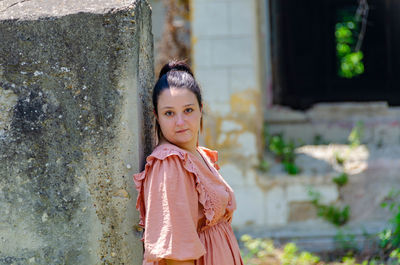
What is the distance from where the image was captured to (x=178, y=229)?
5.21 ft

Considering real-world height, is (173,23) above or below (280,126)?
above

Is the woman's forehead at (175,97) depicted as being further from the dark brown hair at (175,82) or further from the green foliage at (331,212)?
the green foliage at (331,212)

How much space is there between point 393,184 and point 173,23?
3001 millimetres

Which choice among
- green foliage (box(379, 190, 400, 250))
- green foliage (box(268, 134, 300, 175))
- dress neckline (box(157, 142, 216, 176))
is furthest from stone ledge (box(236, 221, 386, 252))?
dress neckline (box(157, 142, 216, 176))

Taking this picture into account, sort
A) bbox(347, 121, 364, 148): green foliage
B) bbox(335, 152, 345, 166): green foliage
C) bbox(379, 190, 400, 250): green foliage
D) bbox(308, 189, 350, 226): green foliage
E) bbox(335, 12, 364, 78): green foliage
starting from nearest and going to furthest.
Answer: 1. bbox(379, 190, 400, 250): green foliage
2. bbox(308, 189, 350, 226): green foliage
3. bbox(335, 152, 345, 166): green foliage
4. bbox(347, 121, 364, 148): green foliage
5. bbox(335, 12, 364, 78): green foliage

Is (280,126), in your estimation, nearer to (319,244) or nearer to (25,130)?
(319,244)

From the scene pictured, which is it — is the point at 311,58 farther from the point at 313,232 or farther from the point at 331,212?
the point at 313,232

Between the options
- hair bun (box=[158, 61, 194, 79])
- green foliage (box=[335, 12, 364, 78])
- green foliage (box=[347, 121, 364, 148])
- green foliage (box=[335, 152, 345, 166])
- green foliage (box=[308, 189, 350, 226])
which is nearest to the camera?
hair bun (box=[158, 61, 194, 79])

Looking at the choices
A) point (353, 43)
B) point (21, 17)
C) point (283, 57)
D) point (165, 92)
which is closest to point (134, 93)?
point (165, 92)

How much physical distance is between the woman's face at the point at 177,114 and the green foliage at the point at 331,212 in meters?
3.25

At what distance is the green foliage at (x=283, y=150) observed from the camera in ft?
16.7

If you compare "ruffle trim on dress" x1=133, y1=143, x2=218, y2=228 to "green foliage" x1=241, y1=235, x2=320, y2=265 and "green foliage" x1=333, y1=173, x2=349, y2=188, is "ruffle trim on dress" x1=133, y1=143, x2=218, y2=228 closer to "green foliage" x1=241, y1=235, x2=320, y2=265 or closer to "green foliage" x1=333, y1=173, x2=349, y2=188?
"green foliage" x1=241, y1=235, x2=320, y2=265

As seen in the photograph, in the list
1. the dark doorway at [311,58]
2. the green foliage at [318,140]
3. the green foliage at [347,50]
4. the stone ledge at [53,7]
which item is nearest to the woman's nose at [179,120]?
the stone ledge at [53,7]

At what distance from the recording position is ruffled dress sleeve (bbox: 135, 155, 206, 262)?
1.58m
